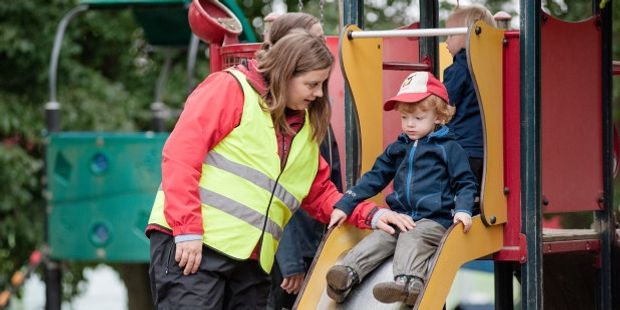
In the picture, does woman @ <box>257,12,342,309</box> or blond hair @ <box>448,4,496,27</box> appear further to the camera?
blond hair @ <box>448,4,496,27</box>

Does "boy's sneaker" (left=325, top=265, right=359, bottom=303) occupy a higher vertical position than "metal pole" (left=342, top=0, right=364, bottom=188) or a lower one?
lower

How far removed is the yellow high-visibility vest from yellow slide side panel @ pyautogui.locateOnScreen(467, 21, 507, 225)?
804mm

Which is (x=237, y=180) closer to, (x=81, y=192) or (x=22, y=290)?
(x=81, y=192)

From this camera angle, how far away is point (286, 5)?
42.3ft

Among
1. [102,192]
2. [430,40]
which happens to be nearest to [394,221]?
[430,40]

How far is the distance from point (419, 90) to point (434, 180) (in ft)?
1.14

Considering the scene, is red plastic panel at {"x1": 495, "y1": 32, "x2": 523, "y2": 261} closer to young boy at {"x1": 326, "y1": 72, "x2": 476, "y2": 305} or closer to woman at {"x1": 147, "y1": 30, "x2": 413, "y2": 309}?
young boy at {"x1": 326, "y1": 72, "x2": 476, "y2": 305}

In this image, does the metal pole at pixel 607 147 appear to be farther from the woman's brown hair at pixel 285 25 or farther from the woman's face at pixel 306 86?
the woman's face at pixel 306 86

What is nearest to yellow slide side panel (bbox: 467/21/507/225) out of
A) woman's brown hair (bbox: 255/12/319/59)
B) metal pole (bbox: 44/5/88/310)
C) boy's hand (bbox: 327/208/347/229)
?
boy's hand (bbox: 327/208/347/229)

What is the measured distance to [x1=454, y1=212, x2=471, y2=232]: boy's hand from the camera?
4895mm

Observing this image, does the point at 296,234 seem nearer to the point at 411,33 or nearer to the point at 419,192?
the point at 419,192

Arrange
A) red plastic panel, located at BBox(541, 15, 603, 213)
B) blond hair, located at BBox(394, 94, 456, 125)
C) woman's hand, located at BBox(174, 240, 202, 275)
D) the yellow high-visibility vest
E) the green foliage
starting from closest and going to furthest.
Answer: woman's hand, located at BBox(174, 240, 202, 275), the yellow high-visibility vest, blond hair, located at BBox(394, 94, 456, 125), red plastic panel, located at BBox(541, 15, 603, 213), the green foliage

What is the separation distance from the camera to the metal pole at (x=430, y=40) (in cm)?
639

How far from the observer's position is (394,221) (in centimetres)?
500
